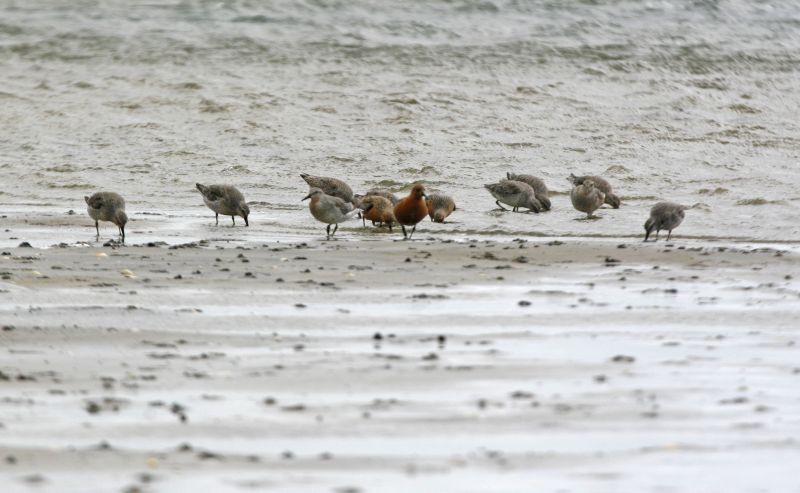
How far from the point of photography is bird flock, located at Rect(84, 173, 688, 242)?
44.0 ft

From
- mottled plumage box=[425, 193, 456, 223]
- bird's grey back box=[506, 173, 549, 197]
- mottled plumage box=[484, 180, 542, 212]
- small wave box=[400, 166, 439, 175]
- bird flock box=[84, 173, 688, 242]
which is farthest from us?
small wave box=[400, 166, 439, 175]

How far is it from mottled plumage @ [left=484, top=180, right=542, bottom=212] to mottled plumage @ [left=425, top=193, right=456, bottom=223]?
1.08 meters

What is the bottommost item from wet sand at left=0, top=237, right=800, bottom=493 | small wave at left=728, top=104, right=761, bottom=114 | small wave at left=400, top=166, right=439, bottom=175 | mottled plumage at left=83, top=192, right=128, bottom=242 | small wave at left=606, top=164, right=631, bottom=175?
wet sand at left=0, top=237, right=800, bottom=493

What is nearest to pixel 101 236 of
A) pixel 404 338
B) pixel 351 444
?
pixel 404 338

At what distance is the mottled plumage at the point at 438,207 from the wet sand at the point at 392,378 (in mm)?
4469

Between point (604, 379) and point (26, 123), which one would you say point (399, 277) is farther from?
point (26, 123)

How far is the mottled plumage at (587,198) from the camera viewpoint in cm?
1519

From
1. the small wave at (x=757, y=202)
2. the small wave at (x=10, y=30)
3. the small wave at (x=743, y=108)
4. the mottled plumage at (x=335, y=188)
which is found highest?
the small wave at (x=10, y=30)

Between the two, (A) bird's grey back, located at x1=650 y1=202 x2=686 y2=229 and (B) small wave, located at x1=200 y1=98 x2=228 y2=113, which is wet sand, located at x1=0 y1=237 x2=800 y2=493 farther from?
(B) small wave, located at x1=200 y1=98 x2=228 y2=113

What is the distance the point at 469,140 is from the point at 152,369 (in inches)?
603

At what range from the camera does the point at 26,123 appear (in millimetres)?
22891

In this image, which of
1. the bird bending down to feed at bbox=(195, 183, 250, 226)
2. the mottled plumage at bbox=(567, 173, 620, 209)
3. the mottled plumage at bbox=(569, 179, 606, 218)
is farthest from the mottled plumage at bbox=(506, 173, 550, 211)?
the bird bending down to feed at bbox=(195, 183, 250, 226)

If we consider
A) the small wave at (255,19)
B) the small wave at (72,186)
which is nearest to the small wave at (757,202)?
the small wave at (72,186)

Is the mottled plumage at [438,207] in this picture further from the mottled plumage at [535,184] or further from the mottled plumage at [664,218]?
the mottled plumage at [664,218]
